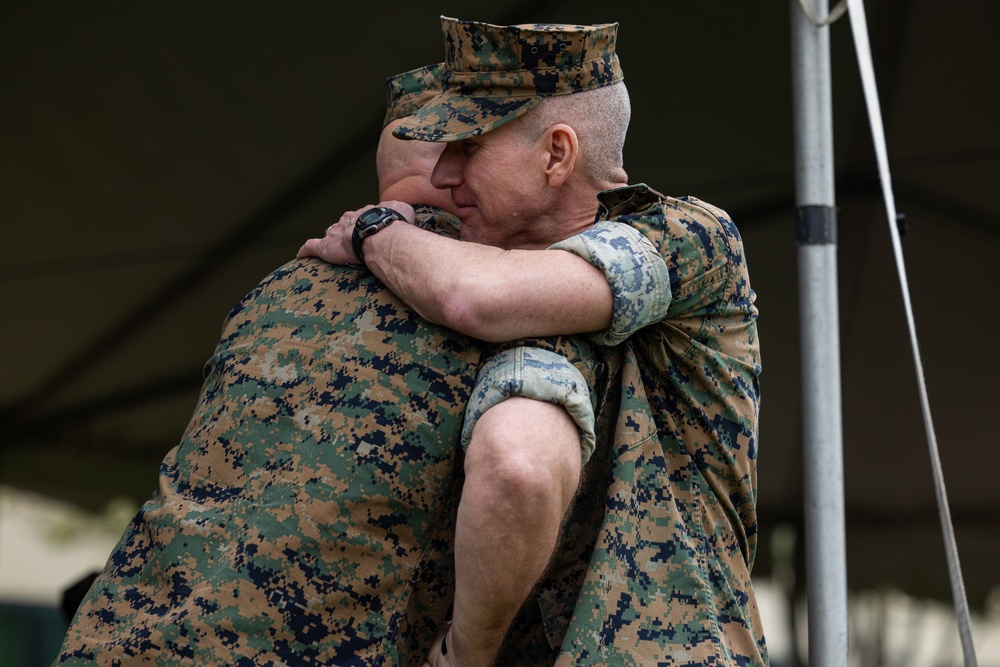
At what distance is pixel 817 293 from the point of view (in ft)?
8.49

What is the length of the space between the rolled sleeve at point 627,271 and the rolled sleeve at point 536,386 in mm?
100

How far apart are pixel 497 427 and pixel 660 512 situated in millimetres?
329

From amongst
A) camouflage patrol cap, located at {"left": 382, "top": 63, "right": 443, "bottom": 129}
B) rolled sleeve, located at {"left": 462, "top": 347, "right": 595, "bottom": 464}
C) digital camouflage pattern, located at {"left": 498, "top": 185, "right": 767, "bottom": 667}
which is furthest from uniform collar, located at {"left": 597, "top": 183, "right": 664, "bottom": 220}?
camouflage patrol cap, located at {"left": 382, "top": 63, "right": 443, "bottom": 129}

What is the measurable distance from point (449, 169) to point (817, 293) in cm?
110

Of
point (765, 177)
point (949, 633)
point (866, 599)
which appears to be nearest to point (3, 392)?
point (765, 177)

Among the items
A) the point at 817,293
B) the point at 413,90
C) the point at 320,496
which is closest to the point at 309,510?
the point at 320,496

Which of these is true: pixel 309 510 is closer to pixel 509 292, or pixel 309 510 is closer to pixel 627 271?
pixel 509 292

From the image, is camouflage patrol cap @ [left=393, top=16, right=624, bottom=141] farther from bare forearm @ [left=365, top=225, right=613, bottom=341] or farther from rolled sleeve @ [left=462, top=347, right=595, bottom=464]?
rolled sleeve @ [left=462, top=347, right=595, bottom=464]

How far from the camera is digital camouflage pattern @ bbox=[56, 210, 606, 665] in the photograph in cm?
160

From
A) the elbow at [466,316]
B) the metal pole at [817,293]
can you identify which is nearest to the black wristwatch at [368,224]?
the elbow at [466,316]

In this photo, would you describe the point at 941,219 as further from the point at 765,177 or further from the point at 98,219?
the point at 98,219

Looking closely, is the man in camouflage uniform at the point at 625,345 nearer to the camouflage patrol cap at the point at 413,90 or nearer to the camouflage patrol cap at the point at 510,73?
the camouflage patrol cap at the point at 510,73

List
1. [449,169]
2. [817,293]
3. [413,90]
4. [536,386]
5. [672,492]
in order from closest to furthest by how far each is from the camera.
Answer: [536,386] → [672,492] → [449,169] → [413,90] → [817,293]

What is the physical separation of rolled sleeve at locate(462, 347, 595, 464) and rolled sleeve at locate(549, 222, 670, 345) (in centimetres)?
10
